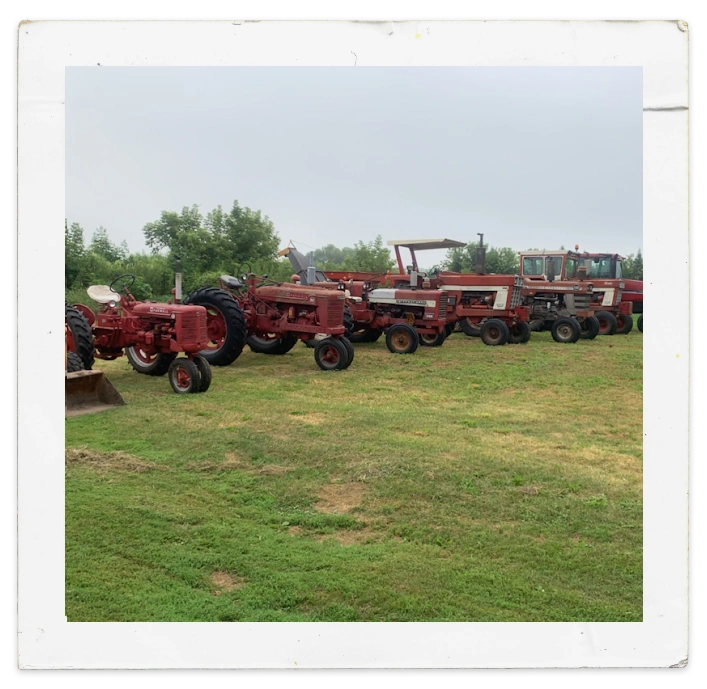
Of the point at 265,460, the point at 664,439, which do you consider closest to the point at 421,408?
the point at 265,460

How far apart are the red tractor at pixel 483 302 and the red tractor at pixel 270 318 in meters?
3.22

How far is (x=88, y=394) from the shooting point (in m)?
6.87

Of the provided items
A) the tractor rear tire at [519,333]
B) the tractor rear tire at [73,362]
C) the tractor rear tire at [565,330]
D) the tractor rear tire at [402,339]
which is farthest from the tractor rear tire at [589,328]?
the tractor rear tire at [73,362]

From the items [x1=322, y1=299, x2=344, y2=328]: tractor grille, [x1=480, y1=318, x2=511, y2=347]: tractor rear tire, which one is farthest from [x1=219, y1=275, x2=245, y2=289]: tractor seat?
[x1=480, y1=318, x2=511, y2=347]: tractor rear tire

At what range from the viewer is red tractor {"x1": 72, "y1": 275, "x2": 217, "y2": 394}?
777cm

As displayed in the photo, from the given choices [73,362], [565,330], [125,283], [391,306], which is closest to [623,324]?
[565,330]

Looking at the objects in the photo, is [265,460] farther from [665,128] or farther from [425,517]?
[665,128]

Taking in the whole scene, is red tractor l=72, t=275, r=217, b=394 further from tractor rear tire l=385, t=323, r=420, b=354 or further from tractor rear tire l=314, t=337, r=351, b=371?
tractor rear tire l=385, t=323, r=420, b=354

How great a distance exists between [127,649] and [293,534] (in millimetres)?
1163

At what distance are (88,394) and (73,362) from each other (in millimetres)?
559

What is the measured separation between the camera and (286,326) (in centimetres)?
1040

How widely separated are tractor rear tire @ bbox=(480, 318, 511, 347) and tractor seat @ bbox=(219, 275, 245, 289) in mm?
5087

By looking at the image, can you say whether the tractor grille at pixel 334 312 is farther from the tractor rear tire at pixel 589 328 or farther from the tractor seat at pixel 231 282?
the tractor rear tire at pixel 589 328

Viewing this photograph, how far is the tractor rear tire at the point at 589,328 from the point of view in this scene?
13.8 m
